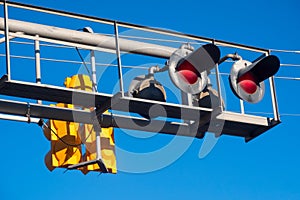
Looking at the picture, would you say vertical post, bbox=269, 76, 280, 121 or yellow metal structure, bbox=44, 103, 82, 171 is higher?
vertical post, bbox=269, 76, 280, 121

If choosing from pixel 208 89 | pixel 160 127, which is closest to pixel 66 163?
pixel 160 127

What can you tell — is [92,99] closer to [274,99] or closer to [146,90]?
[146,90]

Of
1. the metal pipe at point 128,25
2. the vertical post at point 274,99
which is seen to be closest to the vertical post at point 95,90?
the metal pipe at point 128,25

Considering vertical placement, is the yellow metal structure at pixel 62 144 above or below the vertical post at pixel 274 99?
below

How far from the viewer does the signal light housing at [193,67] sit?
35.7ft

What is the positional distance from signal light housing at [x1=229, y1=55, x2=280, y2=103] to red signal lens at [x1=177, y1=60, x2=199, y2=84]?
62 cm

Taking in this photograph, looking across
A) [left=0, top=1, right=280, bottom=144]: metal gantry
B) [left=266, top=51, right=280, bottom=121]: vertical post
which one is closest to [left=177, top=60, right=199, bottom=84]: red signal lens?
[left=0, top=1, right=280, bottom=144]: metal gantry

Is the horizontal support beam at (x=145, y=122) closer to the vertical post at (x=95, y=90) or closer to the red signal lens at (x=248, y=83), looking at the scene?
the vertical post at (x=95, y=90)

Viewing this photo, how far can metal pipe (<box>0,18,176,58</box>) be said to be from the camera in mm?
11086

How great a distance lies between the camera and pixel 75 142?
11141mm

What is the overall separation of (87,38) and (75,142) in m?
1.42

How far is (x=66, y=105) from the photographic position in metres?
11.2

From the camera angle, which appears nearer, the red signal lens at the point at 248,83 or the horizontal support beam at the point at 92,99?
the horizontal support beam at the point at 92,99

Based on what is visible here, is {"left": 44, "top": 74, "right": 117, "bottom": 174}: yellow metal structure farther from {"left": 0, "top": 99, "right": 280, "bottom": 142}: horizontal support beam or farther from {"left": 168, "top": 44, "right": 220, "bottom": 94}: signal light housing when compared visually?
{"left": 168, "top": 44, "right": 220, "bottom": 94}: signal light housing
